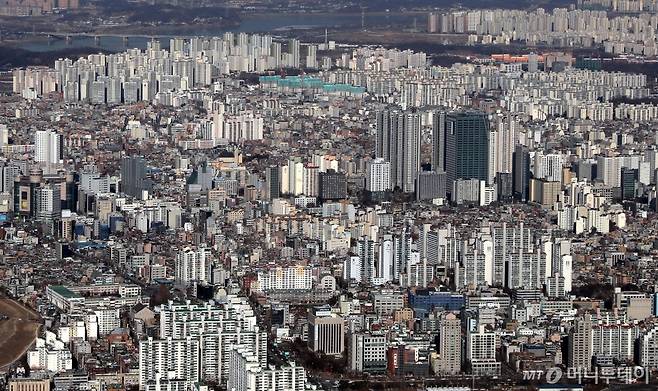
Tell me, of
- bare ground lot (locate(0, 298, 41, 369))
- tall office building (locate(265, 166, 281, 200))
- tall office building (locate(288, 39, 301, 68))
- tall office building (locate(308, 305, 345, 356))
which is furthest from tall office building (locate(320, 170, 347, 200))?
tall office building (locate(288, 39, 301, 68))

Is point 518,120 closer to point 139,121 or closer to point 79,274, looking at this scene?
point 139,121

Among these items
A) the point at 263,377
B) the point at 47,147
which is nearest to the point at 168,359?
the point at 263,377

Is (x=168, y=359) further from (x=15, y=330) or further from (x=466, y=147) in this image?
(x=466, y=147)

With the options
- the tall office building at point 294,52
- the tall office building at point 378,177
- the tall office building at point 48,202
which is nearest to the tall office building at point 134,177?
the tall office building at point 48,202

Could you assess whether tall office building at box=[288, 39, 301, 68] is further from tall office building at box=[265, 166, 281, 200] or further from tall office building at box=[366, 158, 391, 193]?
tall office building at box=[265, 166, 281, 200]

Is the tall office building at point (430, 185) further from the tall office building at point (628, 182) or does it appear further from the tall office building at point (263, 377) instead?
the tall office building at point (263, 377)
